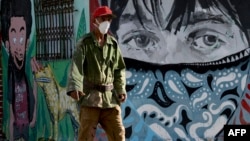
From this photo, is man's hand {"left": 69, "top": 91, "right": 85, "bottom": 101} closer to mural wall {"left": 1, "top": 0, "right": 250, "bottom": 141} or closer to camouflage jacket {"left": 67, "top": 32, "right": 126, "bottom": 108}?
camouflage jacket {"left": 67, "top": 32, "right": 126, "bottom": 108}

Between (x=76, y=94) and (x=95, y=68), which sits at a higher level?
(x=95, y=68)

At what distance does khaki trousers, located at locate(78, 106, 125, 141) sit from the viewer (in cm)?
866

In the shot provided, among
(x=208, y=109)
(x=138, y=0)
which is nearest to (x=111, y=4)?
(x=138, y=0)

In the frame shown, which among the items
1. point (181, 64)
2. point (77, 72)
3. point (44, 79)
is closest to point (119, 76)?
point (77, 72)

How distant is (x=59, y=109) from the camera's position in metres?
11.2

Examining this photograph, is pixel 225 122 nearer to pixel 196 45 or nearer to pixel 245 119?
pixel 245 119

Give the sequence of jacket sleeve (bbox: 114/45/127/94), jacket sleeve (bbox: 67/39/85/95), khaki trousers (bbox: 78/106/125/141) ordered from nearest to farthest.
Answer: jacket sleeve (bbox: 67/39/85/95), khaki trousers (bbox: 78/106/125/141), jacket sleeve (bbox: 114/45/127/94)

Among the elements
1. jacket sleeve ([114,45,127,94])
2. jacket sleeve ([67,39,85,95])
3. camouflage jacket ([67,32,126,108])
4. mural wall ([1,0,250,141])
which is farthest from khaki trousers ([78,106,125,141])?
mural wall ([1,0,250,141])

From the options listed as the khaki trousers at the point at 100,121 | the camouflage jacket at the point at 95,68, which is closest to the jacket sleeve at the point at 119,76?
the camouflage jacket at the point at 95,68

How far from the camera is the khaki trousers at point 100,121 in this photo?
8656 millimetres

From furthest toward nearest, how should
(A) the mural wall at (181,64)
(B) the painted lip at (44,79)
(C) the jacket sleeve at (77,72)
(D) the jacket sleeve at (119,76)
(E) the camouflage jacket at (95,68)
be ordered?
(B) the painted lip at (44,79) < (A) the mural wall at (181,64) < (D) the jacket sleeve at (119,76) < (E) the camouflage jacket at (95,68) < (C) the jacket sleeve at (77,72)

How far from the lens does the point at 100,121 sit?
8.84 metres

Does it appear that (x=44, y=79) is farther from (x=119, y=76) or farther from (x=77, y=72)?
(x=77, y=72)

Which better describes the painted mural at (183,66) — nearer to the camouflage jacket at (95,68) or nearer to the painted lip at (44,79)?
the camouflage jacket at (95,68)
